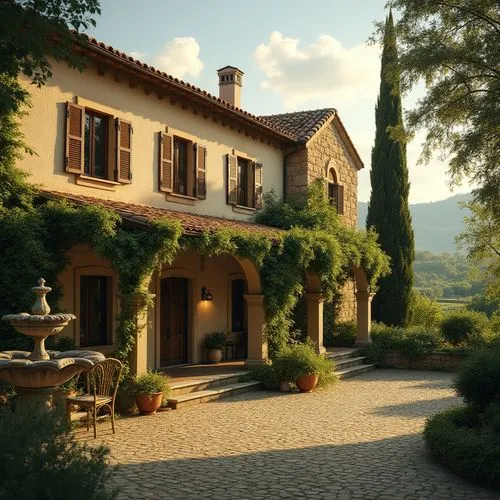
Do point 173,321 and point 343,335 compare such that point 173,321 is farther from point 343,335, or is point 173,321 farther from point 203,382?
point 343,335

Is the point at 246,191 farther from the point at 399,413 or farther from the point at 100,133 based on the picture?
the point at 399,413

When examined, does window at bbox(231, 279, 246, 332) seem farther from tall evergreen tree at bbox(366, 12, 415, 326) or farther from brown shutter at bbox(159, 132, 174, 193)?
tall evergreen tree at bbox(366, 12, 415, 326)

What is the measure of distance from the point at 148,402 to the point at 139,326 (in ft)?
4.15

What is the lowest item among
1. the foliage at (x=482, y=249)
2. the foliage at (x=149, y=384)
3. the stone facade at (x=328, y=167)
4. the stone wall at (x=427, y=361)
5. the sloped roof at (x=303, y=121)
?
the stone wall at (x=427, y=361)

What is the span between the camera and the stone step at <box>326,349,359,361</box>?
16250mm

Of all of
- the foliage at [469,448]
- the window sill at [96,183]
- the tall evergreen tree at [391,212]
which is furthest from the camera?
the tall evergreen tree at [391,212]

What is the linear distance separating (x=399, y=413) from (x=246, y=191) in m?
8.04

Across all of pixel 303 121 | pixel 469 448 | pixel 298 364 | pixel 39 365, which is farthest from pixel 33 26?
pixel 303 121

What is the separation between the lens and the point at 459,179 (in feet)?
37.9

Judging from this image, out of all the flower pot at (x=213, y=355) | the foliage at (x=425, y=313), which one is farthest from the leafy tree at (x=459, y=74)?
the foliage at (x=425, y=313)

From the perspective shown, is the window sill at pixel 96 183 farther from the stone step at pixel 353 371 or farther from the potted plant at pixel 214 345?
the stone step at pixel 353 371

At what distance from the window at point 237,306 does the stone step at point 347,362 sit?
2809 mm

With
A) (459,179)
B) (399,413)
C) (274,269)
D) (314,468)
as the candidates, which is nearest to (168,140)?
(274,269)

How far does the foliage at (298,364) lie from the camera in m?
12.4
